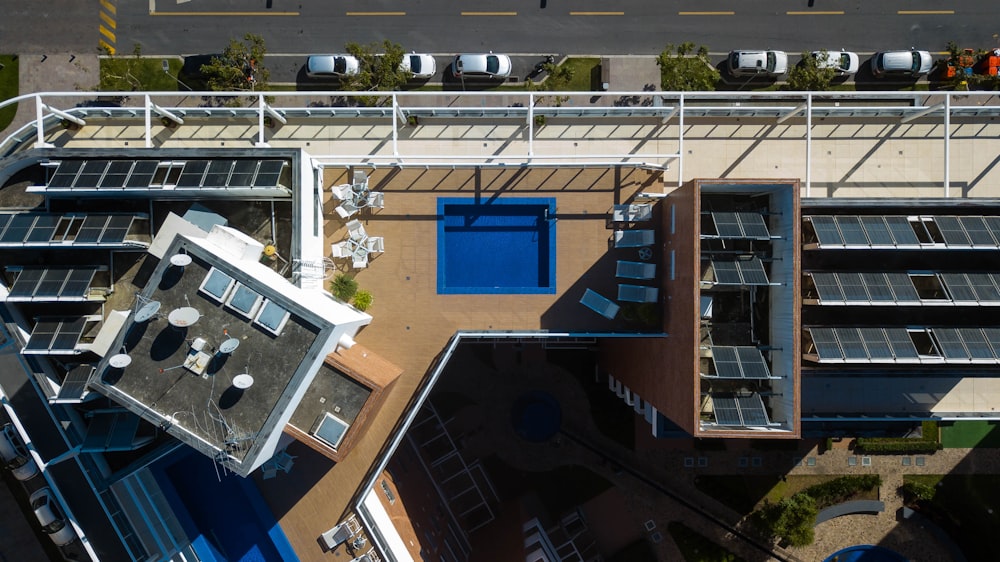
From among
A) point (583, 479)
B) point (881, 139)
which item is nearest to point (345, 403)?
point (583, 479)

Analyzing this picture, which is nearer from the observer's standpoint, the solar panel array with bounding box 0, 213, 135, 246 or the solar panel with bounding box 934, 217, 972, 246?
the solar panel array with bounding box 0, 213, 135, 246

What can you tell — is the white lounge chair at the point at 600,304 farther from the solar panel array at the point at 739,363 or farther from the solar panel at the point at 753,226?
the solar panel at the point at 753,226

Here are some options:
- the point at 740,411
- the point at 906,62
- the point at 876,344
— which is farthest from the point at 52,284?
the point at 906,62

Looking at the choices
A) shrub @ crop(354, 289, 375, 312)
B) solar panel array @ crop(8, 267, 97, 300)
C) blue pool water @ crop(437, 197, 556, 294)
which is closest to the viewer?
solar panel array @ crop(8, 267, 97, 300)

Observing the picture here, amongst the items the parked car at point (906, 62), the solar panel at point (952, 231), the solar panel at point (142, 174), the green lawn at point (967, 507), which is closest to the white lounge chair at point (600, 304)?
the solar panel at point (952, 231)

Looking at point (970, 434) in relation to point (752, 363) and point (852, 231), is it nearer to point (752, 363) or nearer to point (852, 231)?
point (852, 231)

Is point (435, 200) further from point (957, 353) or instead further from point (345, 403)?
point (957, 353)

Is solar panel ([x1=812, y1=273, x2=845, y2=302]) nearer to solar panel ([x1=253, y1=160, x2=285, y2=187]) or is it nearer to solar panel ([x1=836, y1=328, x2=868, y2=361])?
solar panel ([x1=836, y1=328, x2=868, y2=361])

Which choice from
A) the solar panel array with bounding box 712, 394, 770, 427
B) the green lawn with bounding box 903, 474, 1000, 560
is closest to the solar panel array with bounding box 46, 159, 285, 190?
the solar panel array with bounding box 712, 394, 770, 427
